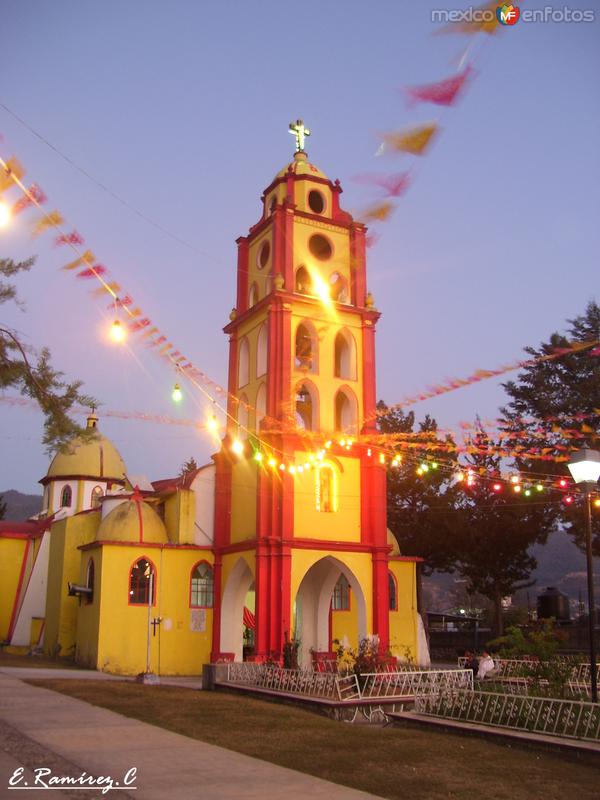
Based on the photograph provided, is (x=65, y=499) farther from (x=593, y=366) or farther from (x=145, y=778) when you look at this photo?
(x=145, y=778)

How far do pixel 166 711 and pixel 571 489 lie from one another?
2372 centimetres

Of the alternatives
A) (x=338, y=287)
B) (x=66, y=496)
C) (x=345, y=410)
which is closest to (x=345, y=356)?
(x=345, y=410)

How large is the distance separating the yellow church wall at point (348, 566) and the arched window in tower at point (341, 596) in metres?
3.75

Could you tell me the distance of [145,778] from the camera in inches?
382

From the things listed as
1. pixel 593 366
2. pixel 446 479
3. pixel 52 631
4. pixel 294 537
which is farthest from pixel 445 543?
pixel 52 631

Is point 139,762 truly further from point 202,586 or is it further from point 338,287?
point 338,287

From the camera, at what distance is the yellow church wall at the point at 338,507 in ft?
98.0

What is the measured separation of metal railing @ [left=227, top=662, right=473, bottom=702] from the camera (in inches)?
739

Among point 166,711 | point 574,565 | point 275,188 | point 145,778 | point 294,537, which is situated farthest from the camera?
point 574,565

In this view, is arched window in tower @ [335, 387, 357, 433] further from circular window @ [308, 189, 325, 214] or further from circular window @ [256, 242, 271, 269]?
circular window @ [308, 189, 325, 214]

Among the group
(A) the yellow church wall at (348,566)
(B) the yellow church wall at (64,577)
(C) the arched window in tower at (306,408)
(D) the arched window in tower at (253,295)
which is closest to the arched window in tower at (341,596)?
(A) the yellow church wall at (348,566)

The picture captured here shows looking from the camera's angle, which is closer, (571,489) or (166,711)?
(166,711)

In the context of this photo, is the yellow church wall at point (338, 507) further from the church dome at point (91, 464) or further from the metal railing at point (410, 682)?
the church dome at point (91, 464)

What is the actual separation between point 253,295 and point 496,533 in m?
17.6
